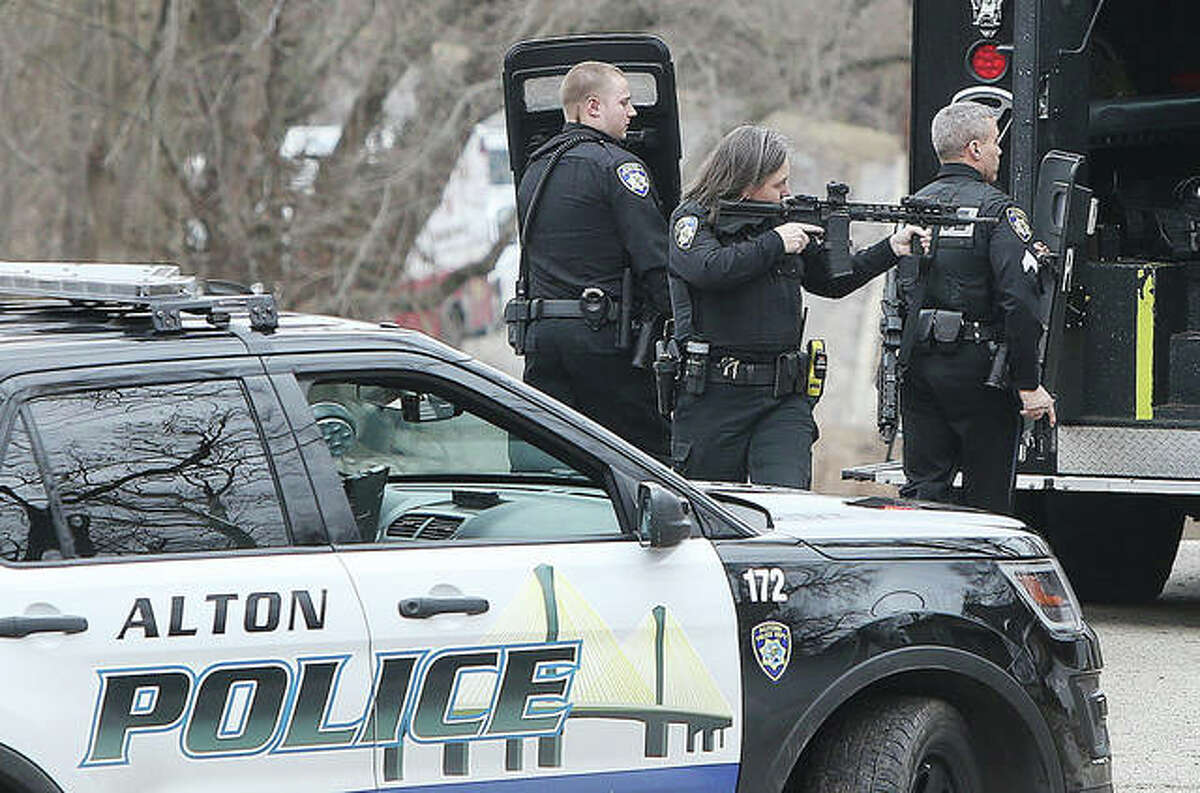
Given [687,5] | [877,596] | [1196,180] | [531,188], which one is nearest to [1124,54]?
[1196,180]

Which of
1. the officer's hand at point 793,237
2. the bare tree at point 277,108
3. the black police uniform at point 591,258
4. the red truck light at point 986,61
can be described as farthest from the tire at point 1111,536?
the bare tree at point 277,108

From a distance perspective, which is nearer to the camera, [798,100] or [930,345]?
[930,345]

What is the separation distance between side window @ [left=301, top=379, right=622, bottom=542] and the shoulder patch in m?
2.91

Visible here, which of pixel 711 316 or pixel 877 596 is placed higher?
pixel 711 316

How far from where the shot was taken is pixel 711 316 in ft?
23.7

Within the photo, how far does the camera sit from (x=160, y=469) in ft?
14.0

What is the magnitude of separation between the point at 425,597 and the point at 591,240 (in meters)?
3.47

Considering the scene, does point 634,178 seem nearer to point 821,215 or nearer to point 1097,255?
point 821,215

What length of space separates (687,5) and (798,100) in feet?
6.17

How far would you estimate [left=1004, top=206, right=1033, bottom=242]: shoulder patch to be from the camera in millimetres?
7492

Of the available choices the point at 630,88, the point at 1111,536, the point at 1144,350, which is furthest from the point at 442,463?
the point at 1111,536

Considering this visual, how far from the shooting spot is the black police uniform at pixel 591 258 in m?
7.66

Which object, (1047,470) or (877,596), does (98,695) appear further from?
(1047,470)

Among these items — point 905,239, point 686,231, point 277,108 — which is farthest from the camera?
point 277,108
